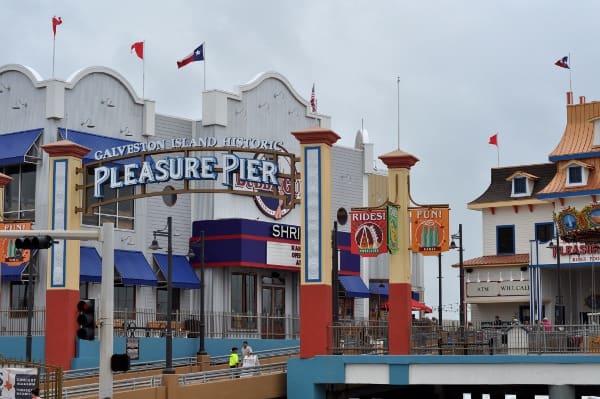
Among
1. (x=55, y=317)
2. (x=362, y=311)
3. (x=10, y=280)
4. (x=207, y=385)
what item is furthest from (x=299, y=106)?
(x=207, y=385)

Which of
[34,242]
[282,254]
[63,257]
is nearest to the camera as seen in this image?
[34,242]

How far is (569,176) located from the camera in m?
60.9

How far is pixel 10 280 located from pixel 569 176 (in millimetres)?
28667

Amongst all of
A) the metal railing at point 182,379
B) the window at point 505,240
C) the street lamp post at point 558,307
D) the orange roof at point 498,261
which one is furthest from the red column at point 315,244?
the window at point 505,240

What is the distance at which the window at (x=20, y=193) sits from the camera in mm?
51031

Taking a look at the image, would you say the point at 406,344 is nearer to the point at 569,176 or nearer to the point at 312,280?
the point at 312,280

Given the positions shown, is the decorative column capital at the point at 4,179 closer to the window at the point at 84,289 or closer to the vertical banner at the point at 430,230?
the window at the point at 84,289

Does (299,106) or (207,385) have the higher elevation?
(299,106)

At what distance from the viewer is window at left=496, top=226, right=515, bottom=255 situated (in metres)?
66.2

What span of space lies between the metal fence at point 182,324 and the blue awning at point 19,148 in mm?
6352

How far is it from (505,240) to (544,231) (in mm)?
2530

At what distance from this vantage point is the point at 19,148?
4994 cm

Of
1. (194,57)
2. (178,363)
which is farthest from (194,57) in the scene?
(178,363)

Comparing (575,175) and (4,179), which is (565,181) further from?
(4,179)
